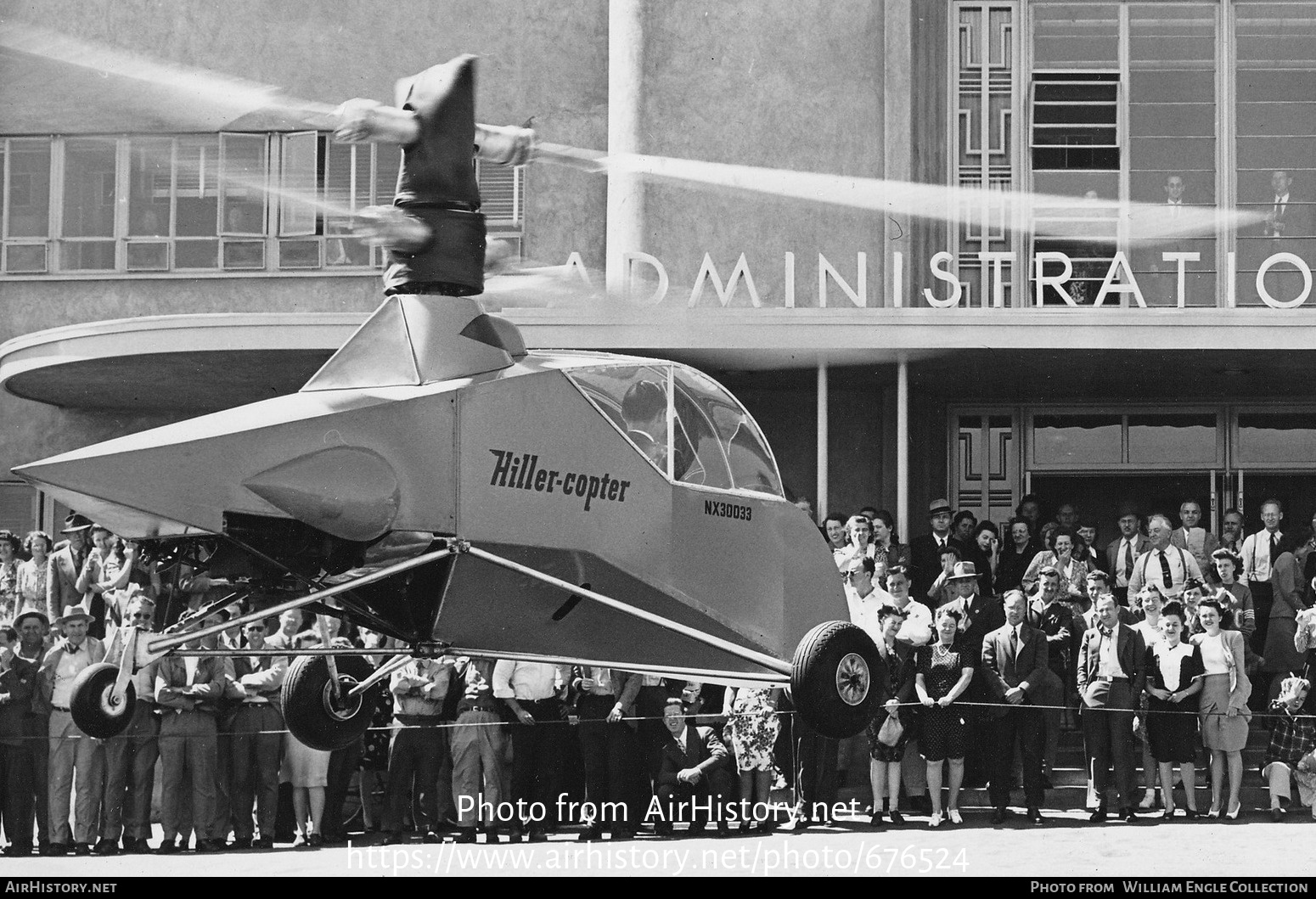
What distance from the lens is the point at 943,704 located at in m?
17.9

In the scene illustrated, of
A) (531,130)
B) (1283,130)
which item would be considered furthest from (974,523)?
(531,130)

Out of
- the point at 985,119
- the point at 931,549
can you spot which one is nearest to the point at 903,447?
the point at 931,549

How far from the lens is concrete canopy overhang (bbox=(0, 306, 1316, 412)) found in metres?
23.5

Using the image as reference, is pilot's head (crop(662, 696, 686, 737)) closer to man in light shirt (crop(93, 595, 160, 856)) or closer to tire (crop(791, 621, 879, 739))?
man in light shirt (crop(93, 595, 160, 856))

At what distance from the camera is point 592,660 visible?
37.8 ft

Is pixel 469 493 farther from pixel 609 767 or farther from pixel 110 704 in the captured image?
pixel 609 767

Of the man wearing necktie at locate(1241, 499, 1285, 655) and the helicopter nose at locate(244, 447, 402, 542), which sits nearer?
the helicopter nose at locate(244, 447, 402, 542)

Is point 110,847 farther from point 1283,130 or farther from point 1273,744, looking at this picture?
point 1283,130

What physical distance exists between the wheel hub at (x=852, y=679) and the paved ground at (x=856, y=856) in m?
4.46

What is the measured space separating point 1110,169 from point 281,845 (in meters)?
18.3

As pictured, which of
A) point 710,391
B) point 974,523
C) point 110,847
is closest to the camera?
point 710,391

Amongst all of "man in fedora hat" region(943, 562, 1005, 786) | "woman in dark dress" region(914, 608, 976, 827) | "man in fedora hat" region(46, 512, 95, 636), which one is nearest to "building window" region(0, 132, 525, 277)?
"man in fedora hat" region(46, 512, 95, 636)

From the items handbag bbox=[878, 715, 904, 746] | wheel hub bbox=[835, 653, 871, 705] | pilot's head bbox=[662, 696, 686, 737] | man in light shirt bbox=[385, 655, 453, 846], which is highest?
wheel hub bbox=[835, 653, 871, 705]

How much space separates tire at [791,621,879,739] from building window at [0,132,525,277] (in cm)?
1935
